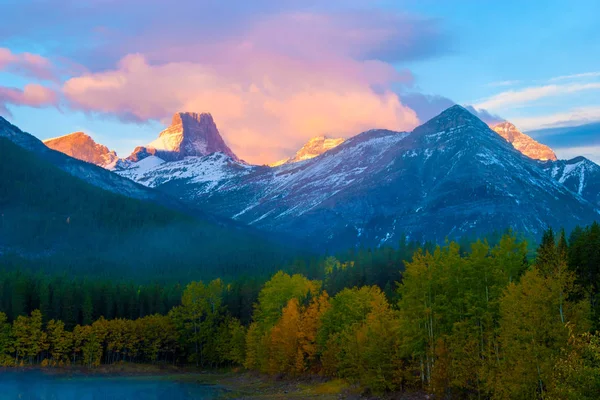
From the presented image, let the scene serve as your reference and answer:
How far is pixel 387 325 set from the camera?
305ft

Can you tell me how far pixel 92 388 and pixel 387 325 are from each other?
213 feet

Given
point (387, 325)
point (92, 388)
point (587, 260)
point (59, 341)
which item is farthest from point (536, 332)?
point (59, 341)

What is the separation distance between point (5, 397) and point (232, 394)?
35513 mm

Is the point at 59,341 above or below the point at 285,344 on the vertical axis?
below

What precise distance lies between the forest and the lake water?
14015 millimetres

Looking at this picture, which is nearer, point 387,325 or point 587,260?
point 587,260

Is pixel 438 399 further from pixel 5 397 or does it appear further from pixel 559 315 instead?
pixel 5 397

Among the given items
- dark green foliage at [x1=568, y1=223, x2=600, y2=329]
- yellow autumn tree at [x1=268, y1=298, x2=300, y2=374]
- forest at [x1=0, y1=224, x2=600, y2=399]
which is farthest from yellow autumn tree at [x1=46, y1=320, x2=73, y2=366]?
dark green foliage at [x1=568, y1=223, x2=600, y2=329]

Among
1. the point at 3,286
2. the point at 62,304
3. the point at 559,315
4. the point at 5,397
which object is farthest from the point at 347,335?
the point at 3,286

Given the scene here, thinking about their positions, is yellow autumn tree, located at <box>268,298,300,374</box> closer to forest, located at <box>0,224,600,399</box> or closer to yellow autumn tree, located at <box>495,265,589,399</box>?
forest, located at <box>0,224,600,399</box>

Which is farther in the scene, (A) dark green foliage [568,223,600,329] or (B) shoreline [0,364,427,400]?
(B) shoreline [0,364,427,400]

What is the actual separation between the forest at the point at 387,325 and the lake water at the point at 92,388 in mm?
14015

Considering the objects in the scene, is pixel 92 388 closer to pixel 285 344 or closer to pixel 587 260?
pixel 285 344

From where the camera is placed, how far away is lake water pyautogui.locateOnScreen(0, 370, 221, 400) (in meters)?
115
